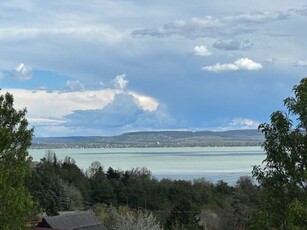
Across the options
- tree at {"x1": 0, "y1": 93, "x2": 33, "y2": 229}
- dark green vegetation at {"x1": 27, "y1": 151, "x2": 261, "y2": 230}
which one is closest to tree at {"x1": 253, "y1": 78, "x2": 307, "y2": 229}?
tree at {"x1": 0, "y1": 93, "x2": 33, "y2": 229}

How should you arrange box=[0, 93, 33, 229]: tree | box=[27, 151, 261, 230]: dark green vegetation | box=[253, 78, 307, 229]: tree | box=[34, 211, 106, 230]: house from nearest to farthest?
box=[253, 78, 307, 229]: tree
box=[0, 93, 33, 229]: tree
box=[34, 211, 106, 230]: house
box=[27, 151, 261, 230]: dark green vegetation

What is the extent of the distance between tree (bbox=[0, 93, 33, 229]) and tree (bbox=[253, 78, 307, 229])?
4.01m

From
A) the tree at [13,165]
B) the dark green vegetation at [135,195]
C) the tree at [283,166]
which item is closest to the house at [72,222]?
the dark green vegetation at [135,195]

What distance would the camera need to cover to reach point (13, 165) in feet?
35.4

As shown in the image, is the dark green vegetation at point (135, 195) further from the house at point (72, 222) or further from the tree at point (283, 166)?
the tree at point (283, 166)

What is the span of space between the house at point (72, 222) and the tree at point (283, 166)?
3649 centimetres

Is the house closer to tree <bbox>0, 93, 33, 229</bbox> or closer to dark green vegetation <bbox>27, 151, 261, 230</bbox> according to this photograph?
dark green vegetation <bbox>27, 151, 261, 230</bbox>

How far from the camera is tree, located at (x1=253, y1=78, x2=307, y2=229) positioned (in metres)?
8.33

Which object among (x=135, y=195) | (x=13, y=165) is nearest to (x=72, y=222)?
(x=135, y=195)

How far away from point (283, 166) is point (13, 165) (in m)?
4.73

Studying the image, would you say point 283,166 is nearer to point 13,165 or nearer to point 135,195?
point 13,165

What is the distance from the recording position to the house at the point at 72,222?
45.7 meters

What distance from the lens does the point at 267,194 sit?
873cm

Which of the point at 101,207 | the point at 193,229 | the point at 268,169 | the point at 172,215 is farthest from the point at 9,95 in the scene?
the point at 101,207
